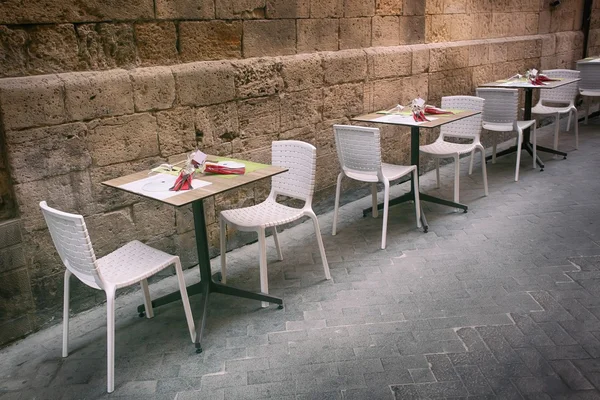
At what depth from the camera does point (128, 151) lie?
3.51 m

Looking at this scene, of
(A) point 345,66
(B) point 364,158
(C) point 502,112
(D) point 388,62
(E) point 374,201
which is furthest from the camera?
(C) point 502,112

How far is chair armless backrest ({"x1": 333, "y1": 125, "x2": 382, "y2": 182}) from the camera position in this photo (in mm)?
4102

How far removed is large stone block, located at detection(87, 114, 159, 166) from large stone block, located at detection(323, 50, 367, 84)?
1.84 metres

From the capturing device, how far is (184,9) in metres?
3.67

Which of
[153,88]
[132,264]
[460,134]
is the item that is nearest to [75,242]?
[132,264]

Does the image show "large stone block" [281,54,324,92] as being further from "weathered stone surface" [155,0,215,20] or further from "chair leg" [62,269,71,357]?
"chair leg" [62,269,71,357]

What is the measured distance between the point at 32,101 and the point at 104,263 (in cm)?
99

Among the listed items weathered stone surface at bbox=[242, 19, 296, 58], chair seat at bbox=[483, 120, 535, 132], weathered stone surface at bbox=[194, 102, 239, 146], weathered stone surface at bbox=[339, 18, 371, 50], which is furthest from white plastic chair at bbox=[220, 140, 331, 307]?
chair seat at bbox=[483, 120, 535, 132]

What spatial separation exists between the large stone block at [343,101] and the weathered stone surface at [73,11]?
1881 mm

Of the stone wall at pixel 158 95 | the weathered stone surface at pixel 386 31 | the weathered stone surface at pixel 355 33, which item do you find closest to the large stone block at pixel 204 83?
the stone wall at pixel 158 95

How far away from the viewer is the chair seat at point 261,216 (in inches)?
131

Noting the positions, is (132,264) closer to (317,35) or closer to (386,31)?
(317,35)

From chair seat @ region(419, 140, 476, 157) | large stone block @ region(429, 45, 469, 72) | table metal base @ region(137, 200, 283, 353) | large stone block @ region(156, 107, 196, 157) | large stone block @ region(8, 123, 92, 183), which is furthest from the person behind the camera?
large stone block @ region(429, 45, 469, 72)

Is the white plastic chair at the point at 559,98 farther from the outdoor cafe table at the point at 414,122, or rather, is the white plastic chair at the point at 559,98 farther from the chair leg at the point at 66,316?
the chair leg at the point at 66,316
